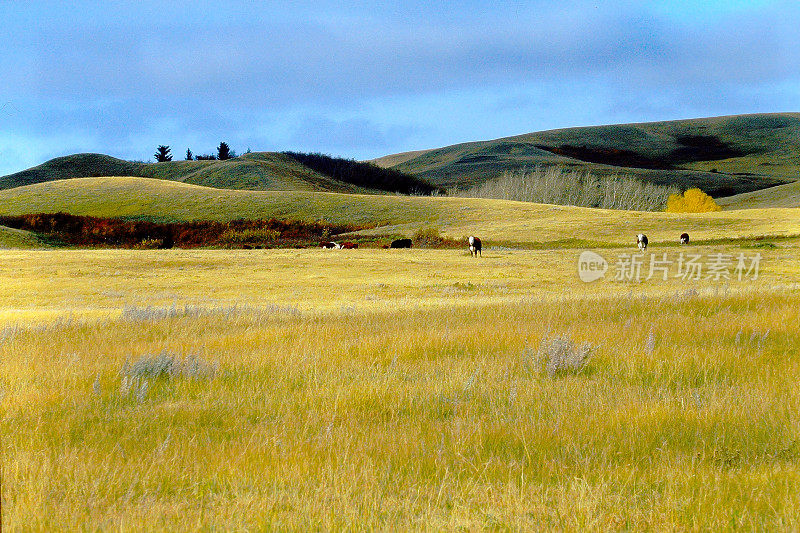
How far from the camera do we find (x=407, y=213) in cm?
7031

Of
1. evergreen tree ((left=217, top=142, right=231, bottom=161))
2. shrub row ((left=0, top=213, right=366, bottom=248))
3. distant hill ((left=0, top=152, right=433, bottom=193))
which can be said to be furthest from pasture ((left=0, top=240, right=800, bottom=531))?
evergreen tree ((left=217, top=142, right=231, bottom=161))

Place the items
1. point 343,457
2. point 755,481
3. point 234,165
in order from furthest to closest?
point 234,165 → point 343,457 → point 755,481

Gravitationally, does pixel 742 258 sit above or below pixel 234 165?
below

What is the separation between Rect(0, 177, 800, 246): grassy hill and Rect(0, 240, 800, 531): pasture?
43.0 m

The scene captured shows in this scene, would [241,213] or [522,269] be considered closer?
[522,269]

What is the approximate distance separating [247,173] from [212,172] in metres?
10.5

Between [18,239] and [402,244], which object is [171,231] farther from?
[402,244]

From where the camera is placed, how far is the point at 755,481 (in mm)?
4395

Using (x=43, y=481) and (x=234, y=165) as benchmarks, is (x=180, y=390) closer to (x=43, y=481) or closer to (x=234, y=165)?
(x=43, y=481)

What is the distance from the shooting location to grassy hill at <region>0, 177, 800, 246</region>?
54.2 meters

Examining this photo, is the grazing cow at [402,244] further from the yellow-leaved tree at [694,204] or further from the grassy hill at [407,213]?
the yellow-leaved tree at [694,204]

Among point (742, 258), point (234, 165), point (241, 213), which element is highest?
point (234, 165)

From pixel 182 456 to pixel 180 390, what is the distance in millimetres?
2206

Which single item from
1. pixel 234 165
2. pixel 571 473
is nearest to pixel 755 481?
pixel 571 473
